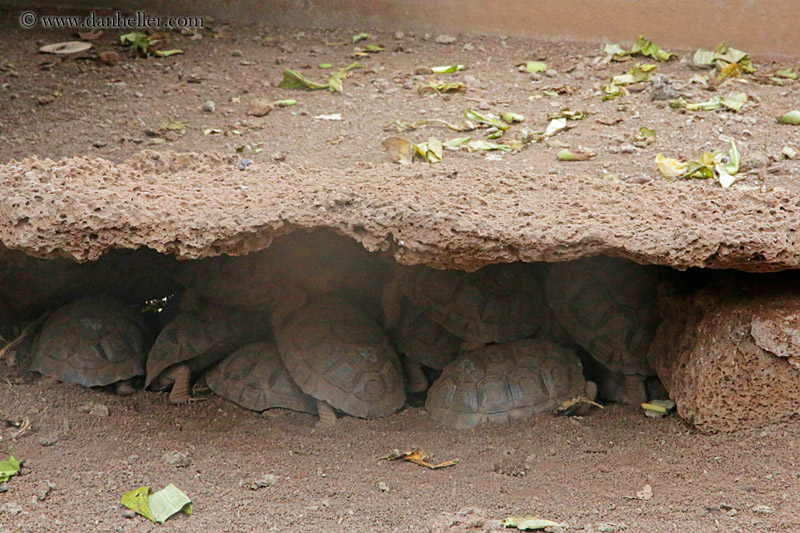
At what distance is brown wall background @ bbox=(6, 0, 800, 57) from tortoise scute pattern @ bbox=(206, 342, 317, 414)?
3829mm

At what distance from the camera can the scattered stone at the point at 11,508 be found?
265 centimetres

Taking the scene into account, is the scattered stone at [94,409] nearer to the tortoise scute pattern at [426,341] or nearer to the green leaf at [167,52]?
the tortoise scute pattern at [426,341]

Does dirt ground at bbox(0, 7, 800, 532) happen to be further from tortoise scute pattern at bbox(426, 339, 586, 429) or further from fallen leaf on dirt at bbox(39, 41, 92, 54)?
fallen leaf on dirt at bbox(39, 41, 92, 54)

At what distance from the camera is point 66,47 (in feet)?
20.4

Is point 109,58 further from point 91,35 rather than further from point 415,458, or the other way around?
point 415,458

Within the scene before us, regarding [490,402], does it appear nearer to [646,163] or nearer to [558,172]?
[558,172]

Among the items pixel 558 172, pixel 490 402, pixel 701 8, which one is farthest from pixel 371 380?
pixel 701 8

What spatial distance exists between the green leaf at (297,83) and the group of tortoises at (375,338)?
6.67ft

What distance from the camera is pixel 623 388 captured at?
356 centimetres

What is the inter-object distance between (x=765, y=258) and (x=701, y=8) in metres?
3.92

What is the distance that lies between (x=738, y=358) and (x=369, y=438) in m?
1.41

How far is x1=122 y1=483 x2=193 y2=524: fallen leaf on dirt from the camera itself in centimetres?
268

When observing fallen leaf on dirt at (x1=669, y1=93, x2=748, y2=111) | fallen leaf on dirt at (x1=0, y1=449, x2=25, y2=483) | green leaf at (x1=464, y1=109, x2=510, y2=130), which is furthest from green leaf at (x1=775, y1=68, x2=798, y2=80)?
fallen leaf on dirt at (x1=0, y1=449, x2=25, y2=483)

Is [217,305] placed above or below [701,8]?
below
